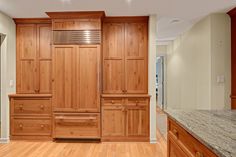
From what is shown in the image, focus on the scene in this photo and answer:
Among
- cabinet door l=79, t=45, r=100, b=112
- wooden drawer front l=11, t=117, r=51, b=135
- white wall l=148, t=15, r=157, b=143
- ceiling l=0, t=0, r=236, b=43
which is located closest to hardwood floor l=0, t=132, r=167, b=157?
wooden drawer front l=11, t=117, r=51, b=135

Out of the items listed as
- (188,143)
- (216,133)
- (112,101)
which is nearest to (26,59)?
(112,101)

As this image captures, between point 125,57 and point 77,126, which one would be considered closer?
point 77,126

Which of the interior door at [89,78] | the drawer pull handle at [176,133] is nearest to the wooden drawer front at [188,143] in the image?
the drawer pull handle at [176,133]

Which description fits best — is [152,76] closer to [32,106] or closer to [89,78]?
[89,78]

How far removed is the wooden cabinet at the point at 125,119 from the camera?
4020mm

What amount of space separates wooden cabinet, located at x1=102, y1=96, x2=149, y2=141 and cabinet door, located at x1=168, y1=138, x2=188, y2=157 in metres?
1.88

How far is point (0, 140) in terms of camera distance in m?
4.05

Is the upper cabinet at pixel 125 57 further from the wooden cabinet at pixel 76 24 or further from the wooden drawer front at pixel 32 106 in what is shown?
the wooden drawer front at pixel 32 106

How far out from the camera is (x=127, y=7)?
12.0 ft

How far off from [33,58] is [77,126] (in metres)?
1.67

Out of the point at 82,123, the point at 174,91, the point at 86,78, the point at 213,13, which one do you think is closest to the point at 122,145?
the point at 82,123

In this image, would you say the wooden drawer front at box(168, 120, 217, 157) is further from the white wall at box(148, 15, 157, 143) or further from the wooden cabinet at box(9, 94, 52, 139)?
the wooden cabinet at box(9, 94, 52, 139)

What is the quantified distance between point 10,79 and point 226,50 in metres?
4.22

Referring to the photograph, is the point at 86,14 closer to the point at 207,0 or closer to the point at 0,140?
the point at 207,0
